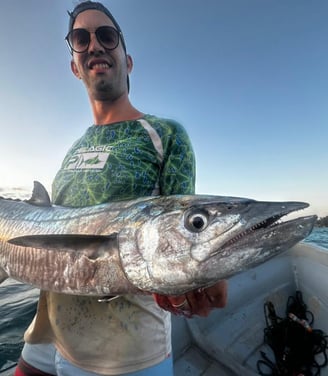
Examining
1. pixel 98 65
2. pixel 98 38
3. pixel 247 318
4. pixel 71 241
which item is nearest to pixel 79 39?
pixel 98 38

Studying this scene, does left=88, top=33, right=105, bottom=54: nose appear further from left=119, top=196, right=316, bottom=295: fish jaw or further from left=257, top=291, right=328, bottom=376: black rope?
left=257, top=291, right=328, bottom=376: black rope

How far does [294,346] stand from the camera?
135 inches

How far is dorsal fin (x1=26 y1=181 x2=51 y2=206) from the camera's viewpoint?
7.22 feet

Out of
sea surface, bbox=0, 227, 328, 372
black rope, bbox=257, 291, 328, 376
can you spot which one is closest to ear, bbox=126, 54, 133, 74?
sea surface, bbox=0, 227, 328, 372

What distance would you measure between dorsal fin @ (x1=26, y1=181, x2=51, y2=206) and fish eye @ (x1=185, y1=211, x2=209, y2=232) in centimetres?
145

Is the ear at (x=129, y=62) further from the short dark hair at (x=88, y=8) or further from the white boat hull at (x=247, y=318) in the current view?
the white boat hull at (x=247, y=318)

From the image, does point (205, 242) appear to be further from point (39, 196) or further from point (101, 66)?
point (101, 66)

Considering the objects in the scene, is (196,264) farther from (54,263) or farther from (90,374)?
(90,374)

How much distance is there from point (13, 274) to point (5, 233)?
0.38 m

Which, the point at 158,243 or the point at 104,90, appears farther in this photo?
the point at 104,90

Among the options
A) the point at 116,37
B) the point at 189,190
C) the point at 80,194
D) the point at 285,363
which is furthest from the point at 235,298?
the point at 116,37

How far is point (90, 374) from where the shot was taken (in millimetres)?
1590

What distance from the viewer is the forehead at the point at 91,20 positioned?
2559 mm

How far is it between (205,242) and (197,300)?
0.41m
